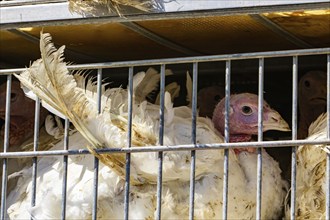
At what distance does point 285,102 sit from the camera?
388cm

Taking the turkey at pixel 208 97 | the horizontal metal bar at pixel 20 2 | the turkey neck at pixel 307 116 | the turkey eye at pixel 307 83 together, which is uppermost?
the horizontal metal bar at pixel 20 2

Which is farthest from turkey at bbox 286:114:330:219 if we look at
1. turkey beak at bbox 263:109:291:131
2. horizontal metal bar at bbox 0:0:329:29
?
horizontal metal bar at bbox 0:0:329:29

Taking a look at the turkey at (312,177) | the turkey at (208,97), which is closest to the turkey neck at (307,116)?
the turkey at (208,97)

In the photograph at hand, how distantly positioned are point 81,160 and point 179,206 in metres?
0.37

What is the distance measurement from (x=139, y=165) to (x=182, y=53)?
673 millimetres

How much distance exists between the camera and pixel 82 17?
2.87 metres

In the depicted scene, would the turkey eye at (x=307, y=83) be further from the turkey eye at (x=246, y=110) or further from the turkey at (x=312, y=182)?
the turkey at (x=312, y=182)

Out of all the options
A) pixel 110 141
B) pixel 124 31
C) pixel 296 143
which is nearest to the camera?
pixel 296 143

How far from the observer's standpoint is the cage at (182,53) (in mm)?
2650

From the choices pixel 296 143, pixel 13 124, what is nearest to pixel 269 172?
pixel 296 143

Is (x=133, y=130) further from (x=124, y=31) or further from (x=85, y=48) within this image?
(x=85, y=48)

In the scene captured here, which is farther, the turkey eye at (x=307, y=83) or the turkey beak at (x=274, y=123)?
the turkey eye at (x=307, y=83)

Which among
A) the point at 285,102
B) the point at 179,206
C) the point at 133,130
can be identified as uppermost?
the point at 285,102

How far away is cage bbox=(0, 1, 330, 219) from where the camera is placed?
2.65 m
